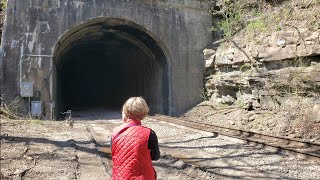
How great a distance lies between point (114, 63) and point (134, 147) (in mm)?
24420

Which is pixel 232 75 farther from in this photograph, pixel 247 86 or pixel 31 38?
pixel 31 38

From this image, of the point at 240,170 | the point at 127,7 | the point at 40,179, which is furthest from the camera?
the point at 127,7

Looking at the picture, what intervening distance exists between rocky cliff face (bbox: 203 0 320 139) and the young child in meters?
7.04

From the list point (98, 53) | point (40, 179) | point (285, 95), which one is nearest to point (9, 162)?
point (40, 179)

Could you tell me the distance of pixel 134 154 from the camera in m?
2.54

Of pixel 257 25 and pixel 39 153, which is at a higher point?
pixel 257 25

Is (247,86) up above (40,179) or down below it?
above

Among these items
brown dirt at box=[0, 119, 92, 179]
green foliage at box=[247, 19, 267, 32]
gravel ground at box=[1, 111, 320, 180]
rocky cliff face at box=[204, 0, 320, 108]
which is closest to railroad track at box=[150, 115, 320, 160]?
gravel ground at box=[1, 111, 320, 180]

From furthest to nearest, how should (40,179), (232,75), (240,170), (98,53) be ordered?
1. (98,53)
2. (232,75)
3. (240,170)
4. (40,179)

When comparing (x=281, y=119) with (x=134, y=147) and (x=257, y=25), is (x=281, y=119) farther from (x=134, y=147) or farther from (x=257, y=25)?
(x=134, y=147)

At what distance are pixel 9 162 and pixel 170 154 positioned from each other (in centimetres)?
294

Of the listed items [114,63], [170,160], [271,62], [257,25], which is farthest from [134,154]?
[114,63]

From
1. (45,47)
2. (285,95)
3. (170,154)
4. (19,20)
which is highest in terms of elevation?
(19,20)

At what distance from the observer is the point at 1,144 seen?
6.89 m
